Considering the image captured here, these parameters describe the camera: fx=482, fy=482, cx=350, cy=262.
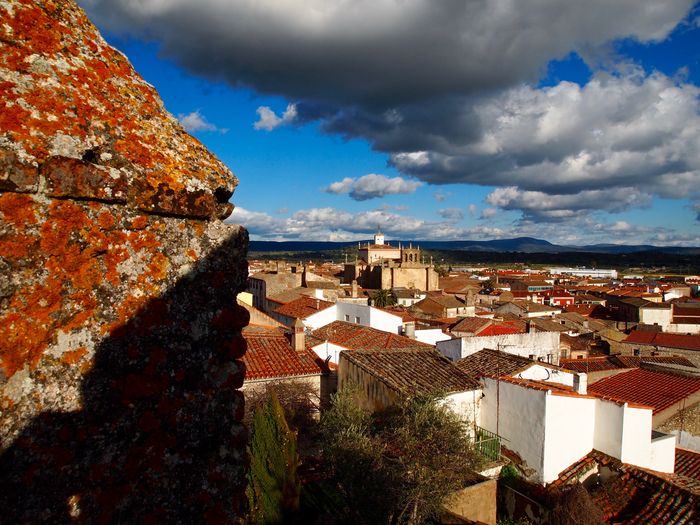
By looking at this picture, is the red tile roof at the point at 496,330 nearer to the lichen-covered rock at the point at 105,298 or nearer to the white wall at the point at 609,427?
the white wall at the point at 609,427

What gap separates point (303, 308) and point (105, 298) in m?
36.9

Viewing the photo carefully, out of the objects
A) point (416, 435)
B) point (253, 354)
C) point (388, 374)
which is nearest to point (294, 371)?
point (253, 354)

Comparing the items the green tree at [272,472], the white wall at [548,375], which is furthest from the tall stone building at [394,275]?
the green tree at [272,472]

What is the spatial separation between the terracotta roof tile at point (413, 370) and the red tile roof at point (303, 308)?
60.3ft

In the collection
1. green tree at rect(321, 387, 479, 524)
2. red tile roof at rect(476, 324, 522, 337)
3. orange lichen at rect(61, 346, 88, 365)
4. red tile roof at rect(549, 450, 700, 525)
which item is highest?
orange lichen at rect(61, 346, 88, 365)

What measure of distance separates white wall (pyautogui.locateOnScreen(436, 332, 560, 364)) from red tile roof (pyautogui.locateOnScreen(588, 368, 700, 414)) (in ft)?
12.7

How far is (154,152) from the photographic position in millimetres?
2770

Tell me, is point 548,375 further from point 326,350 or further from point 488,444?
point 326,350

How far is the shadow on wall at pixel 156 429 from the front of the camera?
2260mm

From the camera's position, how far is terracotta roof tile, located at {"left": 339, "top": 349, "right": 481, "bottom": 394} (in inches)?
589

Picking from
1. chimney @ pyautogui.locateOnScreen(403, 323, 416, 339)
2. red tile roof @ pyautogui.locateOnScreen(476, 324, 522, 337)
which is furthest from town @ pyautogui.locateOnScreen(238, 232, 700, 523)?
red tile roof @ pyautogui.locateOnScreen(476, 324, 522, 337)

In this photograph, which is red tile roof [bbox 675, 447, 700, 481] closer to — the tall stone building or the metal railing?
the metal railing

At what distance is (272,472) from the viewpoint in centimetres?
842

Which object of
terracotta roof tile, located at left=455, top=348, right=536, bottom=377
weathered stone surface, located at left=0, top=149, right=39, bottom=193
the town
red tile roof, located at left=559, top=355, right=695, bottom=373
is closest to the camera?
weathered stone surface, located at left=0, top=149, right=39, bottom=193
